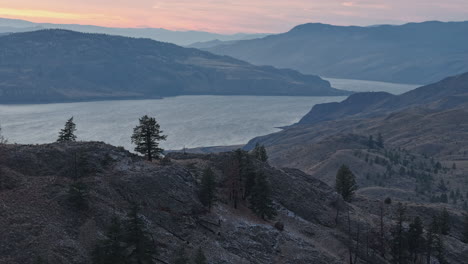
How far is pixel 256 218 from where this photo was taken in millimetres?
61812

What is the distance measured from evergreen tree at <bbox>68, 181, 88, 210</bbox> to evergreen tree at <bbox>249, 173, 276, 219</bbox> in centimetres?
2159

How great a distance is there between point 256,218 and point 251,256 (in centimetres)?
761

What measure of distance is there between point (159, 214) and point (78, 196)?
909 centimetres

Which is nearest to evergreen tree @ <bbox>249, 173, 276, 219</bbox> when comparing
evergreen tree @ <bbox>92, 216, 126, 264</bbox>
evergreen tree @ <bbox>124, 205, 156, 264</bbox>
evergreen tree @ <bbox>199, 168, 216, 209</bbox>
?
evergreen tree @ <bbox>199, 168, 216, 209</bbox>

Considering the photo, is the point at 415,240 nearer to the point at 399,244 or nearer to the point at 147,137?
the point at 399,244

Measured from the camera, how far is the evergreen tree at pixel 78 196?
49031 mm

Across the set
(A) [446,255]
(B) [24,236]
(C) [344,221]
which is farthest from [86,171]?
(A) [446,255]

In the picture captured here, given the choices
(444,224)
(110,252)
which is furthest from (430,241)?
(110,252)

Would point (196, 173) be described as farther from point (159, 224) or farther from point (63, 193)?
point (63, 193)

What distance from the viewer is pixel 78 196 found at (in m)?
49.1

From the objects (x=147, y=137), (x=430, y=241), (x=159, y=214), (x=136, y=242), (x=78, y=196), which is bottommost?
(x=430, y=241)

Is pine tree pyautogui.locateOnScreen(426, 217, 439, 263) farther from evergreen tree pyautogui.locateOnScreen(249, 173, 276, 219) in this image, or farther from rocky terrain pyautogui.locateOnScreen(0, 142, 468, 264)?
evergreen tree pyautogui.locateOnScreen(249, 173, 276, 219)

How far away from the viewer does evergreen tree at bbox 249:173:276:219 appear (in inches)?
2441

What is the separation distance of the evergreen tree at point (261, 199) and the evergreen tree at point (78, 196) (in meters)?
21.6
